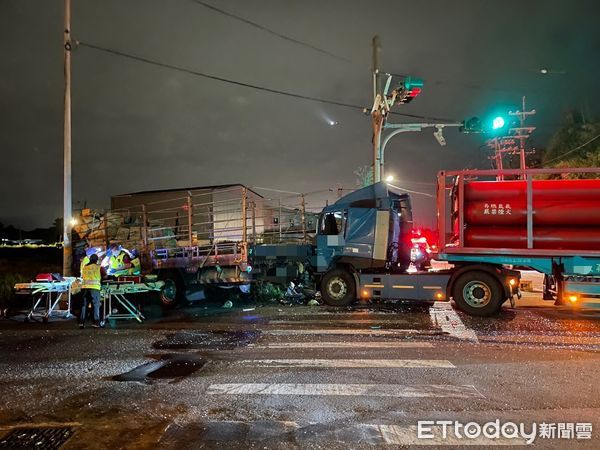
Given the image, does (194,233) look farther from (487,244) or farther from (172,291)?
(487,244)

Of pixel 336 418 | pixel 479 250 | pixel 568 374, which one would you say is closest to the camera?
pixel 336 418

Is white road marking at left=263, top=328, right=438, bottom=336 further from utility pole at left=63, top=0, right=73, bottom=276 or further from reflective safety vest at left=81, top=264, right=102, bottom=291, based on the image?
utility pole at left=63, top=0, right=73, bottom=276

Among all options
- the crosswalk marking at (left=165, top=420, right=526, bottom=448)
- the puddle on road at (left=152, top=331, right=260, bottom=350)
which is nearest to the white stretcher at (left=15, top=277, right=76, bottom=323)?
the puddle on road at (left=152, top=331, right=260, bottom=350)

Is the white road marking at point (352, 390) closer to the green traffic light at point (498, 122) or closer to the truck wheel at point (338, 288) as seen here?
the truck wheel at point (338, 288)

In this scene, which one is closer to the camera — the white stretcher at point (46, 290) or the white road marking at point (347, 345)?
the white road marking at point (347, 345)

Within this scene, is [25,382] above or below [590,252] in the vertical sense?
below

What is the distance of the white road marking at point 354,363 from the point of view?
22.2ft

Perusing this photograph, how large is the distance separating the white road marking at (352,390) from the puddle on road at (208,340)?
7.40 feet

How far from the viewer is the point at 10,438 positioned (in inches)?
176

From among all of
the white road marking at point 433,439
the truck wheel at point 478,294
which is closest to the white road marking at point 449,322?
the truck wheel at point 478,294

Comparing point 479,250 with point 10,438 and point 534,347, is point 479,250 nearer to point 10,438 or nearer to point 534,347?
point 534,347

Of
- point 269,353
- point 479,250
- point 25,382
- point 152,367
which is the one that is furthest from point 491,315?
point 25,382

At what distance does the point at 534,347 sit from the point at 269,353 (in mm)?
4280

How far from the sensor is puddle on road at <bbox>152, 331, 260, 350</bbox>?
26.9ft
